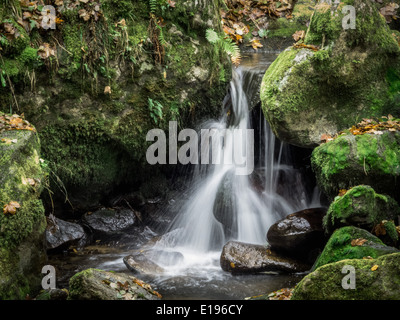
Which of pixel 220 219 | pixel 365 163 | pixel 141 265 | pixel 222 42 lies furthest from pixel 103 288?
pixel 222 42

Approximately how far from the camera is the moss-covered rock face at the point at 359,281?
3.36 m

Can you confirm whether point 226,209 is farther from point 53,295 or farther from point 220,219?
point 53,295

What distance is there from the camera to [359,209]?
496 cm

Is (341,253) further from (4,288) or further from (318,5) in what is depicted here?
(318,5)

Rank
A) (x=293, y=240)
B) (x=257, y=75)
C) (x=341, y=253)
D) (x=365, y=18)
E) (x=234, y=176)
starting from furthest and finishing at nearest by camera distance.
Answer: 1. (x=257, y=75)
2. (x=234, y=176)
3. (x=365, y=18)
4. (x=293, y=240)
5. (x=341, y=253)

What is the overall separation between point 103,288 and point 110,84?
3.48 m

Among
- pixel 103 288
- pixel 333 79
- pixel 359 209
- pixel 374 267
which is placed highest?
pixel 333 79

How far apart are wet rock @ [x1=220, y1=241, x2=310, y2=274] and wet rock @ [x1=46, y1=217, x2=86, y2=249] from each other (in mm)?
2474

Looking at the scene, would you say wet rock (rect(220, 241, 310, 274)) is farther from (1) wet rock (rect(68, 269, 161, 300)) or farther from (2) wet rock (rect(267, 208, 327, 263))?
(1) wet rock (rect(68, 269, 161, 300))

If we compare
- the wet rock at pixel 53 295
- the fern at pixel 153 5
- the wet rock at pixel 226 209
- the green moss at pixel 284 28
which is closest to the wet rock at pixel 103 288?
the wet rock at pixel 53 295

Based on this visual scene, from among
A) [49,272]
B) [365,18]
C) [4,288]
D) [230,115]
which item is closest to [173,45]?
[230,115]

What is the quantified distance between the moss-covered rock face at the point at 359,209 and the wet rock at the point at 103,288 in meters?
2.46

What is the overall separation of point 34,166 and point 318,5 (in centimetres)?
502

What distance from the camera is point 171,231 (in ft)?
24.0
